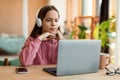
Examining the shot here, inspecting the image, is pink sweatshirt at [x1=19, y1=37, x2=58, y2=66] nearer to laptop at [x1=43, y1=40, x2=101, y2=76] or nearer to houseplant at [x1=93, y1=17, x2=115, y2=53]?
laptop at [x1=43, y1=40, x2=101, y2=76]

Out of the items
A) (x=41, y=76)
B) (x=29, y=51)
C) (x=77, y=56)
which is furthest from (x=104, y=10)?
(x=41, y=76)

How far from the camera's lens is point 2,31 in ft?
16.5

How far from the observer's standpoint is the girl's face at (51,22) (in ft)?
5.73

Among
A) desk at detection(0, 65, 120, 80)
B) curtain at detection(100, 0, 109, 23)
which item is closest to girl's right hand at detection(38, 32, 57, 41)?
desk at detection(0, 65, 120, 80)

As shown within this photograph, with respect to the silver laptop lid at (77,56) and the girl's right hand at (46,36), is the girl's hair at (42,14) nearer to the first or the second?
the girl's right hand at (46,36)

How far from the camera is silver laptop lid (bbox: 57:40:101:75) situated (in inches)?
49.9

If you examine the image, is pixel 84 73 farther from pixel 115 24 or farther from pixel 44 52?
pixel 115 24

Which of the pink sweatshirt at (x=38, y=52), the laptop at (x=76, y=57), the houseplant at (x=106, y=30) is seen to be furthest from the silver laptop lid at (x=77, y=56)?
the houseplant at (x=106, y=30)

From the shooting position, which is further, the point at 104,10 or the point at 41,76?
the point at 104,10

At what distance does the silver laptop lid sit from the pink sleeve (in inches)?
17.5

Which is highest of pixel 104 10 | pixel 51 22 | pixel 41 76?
pixel 104 10

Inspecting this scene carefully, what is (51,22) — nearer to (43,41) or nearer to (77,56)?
(43,41)

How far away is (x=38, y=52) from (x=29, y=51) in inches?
6.3

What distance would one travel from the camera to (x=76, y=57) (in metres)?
1.30
